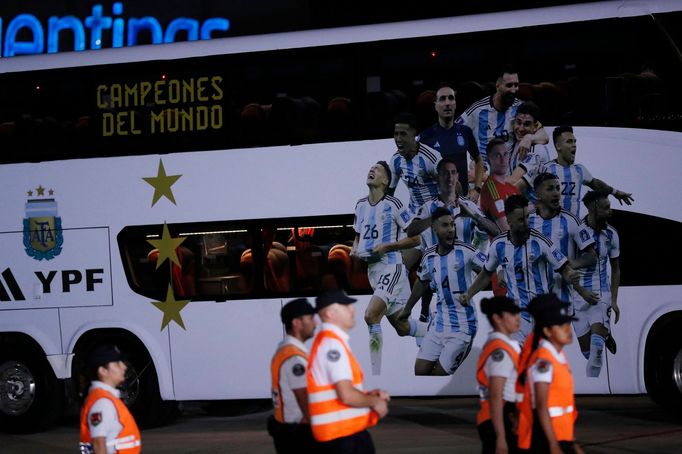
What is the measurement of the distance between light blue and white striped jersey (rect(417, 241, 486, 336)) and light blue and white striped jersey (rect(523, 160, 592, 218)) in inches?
42.0

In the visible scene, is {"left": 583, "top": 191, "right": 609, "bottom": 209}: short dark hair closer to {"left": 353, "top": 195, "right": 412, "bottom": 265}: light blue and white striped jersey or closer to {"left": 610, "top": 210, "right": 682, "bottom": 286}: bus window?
{"left": 610, "top": 210, "right": 682, "bottom": 286}: bus window

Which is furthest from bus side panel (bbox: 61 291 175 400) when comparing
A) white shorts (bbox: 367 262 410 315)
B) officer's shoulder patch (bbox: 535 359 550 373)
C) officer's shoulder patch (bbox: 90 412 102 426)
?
officer's shoulder patch (bbox: 535 359 550 373)

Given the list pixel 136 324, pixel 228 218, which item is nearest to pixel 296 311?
pixel 228 218

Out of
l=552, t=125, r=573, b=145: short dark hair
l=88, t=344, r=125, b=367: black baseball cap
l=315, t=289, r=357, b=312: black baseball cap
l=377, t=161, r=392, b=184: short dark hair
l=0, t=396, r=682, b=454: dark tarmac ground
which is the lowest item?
l=0, t=396, r=682, b=454: dark tarmac ground

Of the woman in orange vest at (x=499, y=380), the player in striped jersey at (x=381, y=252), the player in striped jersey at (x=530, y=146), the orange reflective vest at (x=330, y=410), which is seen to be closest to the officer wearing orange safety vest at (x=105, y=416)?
the orange reflective vest at (x=330, y=410)

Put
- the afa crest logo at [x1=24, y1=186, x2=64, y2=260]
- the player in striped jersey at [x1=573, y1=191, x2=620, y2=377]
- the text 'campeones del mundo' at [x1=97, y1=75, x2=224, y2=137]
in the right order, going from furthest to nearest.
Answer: the afa crest logo at [x1=24, y1=186, x2=64, y2=260] → the text 'campeones del mundo' at [x1=97, y1=75, x2=224, y2=137] → the player in striped jersey at [x1=573, y1=191, x2=620, y2=377]

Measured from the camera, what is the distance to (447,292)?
12.3 meters

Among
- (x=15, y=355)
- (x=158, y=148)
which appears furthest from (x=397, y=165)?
(x=15, y=355)

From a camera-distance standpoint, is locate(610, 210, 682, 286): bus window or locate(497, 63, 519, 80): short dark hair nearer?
locate(610, 210, 682, 286): bus window

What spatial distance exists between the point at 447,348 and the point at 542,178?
2124 millimetres

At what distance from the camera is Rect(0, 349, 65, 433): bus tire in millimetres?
13586

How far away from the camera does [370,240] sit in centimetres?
1250

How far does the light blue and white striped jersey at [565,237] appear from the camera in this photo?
39.5 feet

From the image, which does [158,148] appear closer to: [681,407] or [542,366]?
[681,407]
